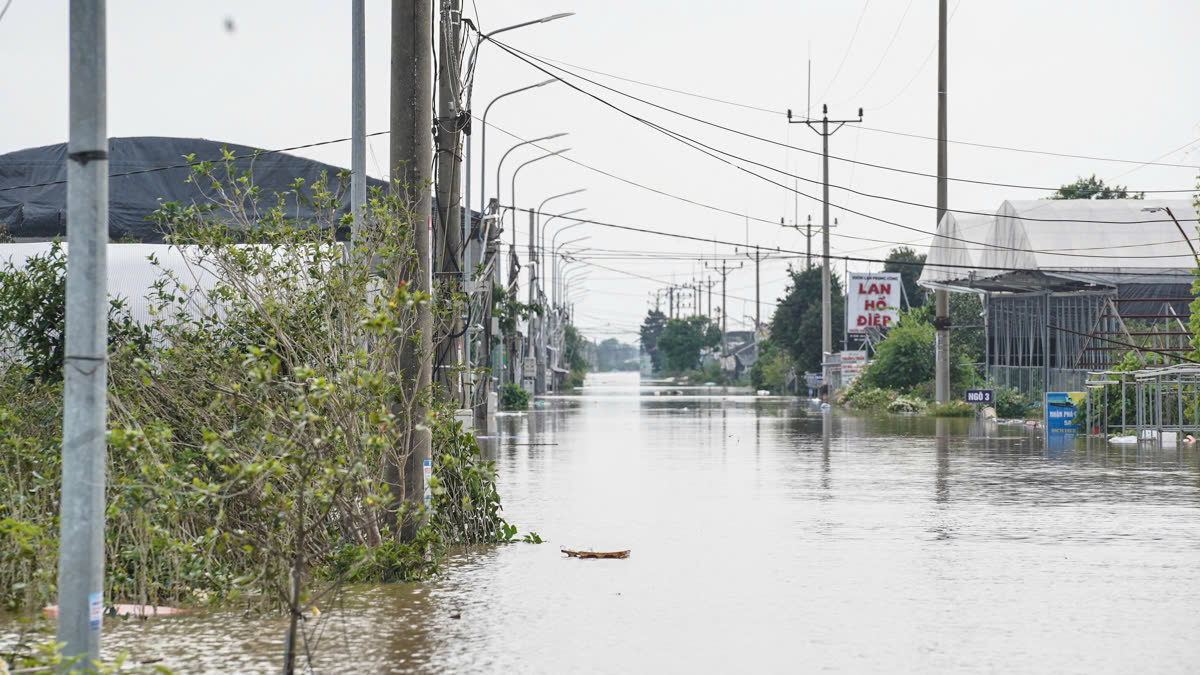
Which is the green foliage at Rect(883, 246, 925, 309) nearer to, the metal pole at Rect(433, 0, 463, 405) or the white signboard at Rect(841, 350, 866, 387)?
the white signboard at Rect(841, 350, 866, 387)

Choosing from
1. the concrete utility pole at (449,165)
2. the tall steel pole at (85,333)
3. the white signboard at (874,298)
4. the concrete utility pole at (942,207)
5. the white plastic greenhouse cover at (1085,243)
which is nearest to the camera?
the tall steel pole at (85,333)

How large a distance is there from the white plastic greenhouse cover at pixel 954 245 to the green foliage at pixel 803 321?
2921 centimetres

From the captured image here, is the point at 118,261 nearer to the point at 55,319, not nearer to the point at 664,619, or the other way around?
the point at 55,319

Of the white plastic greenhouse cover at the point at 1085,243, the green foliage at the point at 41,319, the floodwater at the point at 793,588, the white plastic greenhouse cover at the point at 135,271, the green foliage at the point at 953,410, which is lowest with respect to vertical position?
the floodwater at the point at 793,588

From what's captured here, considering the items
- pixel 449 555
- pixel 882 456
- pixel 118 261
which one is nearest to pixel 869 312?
pixel 882 456

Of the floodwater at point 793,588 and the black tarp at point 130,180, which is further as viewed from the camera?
the black tarp at point 130,180

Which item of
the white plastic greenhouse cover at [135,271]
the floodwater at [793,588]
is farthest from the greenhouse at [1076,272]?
the white plastic greenhouse cover at [135,271]

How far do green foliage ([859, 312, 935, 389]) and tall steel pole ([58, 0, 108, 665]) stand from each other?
60.9m

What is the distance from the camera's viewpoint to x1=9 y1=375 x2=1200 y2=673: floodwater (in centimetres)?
924

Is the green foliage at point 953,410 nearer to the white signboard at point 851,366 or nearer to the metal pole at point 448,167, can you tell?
the white signboard at point 851,366

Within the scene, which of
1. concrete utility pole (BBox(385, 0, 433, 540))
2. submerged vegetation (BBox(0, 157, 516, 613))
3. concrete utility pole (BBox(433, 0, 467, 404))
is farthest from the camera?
concrete utility pole (BBox(433, 0, 467, 404))

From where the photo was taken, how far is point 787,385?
96875 millimetres

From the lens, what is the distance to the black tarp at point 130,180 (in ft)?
86.8

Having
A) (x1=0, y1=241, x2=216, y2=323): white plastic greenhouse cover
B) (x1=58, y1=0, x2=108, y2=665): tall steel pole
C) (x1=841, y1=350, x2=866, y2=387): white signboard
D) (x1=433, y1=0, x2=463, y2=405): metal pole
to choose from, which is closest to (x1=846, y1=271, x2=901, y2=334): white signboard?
(x1=841, y1=350, x2=866, y2=387): white signboard
